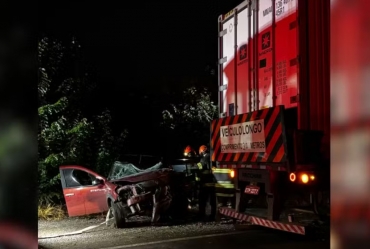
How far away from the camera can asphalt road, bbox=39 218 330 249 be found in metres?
8.22

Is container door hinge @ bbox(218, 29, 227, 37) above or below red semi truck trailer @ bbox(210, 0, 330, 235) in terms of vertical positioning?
above

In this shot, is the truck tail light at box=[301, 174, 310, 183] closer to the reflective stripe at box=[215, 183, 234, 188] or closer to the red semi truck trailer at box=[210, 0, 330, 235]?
the red semi truck trailer at box=[210, 0, 330, 235]

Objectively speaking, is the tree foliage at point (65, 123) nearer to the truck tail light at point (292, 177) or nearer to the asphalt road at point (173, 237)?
the asphalt road at point (173, 237)

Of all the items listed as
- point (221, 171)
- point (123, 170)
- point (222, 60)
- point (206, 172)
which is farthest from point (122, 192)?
A: point (222, 60)

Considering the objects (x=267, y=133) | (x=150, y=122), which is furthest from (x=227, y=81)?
(x=150, y=122)

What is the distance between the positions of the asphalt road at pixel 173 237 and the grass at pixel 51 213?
47.4 inches

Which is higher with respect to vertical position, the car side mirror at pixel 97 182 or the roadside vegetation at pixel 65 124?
the roadside vegetation at pixel 65 124

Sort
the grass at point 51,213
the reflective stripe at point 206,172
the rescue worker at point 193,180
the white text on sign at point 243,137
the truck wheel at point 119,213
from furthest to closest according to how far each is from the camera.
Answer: the grass at point 51,213
the rescue worker at point 193,180
the reflective stripe at point 206,172
the truck wheel at point 119,213
the white text on sign at point 243,137

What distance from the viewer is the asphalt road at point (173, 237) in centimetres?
822

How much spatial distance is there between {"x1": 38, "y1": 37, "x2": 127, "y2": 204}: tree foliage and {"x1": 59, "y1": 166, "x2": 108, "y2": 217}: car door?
2071 millimetres

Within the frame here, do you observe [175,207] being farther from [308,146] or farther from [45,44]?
[45,44]

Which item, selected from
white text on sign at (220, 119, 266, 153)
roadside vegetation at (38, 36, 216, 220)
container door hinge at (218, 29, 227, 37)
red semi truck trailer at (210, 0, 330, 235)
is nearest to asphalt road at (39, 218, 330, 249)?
red semi truck trailer at (210, 0, 330, 235)

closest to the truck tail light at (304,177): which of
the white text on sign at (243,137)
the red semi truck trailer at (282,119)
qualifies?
the red semi truck trailer at (282,119)

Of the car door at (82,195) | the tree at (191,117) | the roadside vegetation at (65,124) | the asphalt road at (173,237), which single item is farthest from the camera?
the tree at (191,117)
